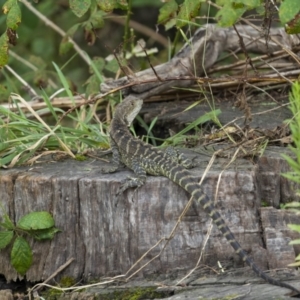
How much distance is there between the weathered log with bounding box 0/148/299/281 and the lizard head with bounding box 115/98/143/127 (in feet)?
3.25

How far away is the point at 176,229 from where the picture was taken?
19.8ft

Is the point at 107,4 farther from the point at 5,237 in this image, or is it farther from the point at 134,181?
the point at 5,237

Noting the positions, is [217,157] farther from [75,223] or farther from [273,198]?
[75,223]

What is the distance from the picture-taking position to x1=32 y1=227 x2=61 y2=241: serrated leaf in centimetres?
634

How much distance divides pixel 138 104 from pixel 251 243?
208 centimetres

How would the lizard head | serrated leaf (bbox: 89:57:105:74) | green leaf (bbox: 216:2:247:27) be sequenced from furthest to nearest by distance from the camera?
serrated leaf (bbox: 89:57:105:74)
the lizard head
green leaf (bbox: 216:2:247:27)

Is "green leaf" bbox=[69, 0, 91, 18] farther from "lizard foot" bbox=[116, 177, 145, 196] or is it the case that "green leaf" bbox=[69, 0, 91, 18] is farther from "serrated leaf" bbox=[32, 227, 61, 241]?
"serrated leaf" bbox=[32, 227, 61, 241]

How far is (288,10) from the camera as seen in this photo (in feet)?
17.3

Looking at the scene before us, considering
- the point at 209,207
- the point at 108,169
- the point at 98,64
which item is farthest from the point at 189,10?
the point at 98,64

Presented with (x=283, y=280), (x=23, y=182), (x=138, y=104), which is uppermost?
(x=138, y=104)

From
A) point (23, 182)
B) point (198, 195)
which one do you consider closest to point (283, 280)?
point (198, 195)

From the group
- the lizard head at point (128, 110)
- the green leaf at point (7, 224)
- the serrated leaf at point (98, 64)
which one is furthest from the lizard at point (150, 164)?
the serrated leaf at point (98, 64)

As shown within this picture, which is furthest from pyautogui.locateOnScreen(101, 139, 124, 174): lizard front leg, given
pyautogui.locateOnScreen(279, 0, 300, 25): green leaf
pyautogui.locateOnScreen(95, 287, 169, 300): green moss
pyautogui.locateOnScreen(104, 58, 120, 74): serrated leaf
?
pyautogui.locateOnScreen(279, 0, 300, 25): green leaf

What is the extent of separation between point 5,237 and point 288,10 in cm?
273
